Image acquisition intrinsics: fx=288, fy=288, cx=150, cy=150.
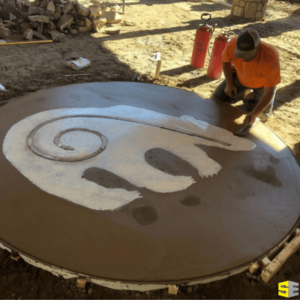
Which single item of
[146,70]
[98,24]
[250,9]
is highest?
[250,9]

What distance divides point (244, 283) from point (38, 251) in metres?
1.31

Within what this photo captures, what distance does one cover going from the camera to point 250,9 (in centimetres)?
830

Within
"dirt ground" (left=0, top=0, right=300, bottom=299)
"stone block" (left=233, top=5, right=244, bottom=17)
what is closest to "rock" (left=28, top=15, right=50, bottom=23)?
"dirt ground" (left=0, top=0, right=300, bottom=299)

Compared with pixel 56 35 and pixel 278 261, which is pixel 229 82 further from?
pixel 56 35

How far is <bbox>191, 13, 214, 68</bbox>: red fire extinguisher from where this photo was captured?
183 inches

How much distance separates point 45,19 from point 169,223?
211 inches

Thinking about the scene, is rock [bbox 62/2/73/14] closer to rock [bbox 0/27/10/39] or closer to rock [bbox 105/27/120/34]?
rock [bbox 105/27/120/34]

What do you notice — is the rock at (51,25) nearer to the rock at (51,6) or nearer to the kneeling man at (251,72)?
the rock at (51,6)

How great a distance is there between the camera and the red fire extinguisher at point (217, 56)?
438cm

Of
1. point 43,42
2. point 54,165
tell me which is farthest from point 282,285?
point 43,42

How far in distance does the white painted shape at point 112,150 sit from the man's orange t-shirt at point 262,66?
63cm

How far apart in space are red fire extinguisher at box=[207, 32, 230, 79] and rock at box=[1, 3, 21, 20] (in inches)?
163

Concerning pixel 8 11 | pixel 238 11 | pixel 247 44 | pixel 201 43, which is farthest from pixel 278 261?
pixel 238 11

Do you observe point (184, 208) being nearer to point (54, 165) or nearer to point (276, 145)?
point (54, 165)
